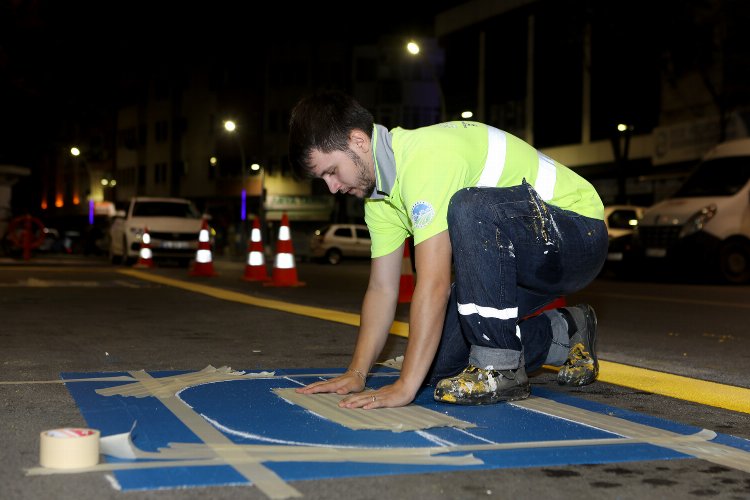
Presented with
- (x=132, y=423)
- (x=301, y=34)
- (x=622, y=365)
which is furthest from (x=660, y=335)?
(x=301, y=34)

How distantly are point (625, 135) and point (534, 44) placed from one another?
36.0 ft

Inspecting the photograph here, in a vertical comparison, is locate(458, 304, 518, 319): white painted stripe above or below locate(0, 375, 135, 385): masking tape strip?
above

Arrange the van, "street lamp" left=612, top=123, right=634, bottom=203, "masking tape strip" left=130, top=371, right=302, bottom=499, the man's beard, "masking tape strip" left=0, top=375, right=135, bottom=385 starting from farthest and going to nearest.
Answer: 1. "street lamp" left=612, top=123, right=634, bottom=203
2. the van
3. "masking tape strip" left=0, top=375, right=135, bottom=385
4. the man's beard
5. "masking tape strip" left=130, top=371, right=302, bottom=499

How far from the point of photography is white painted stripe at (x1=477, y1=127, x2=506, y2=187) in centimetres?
462

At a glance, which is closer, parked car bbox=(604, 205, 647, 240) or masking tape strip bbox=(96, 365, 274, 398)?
masking tape strip bbox=(96, 365, 274, 398)

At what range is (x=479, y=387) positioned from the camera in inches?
177

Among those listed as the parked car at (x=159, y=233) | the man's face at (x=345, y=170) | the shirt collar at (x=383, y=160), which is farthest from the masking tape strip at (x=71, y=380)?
the parked car at (x=159, y=233)

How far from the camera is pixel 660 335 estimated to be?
857 centimetres

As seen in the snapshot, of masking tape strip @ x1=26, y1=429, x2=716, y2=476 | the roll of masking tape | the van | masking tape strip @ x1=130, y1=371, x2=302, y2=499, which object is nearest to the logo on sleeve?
masking tape strip @ x1=26, y1=429, x2=716, y2=476

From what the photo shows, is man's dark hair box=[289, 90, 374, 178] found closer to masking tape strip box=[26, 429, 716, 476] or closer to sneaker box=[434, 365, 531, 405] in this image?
sneaker box=[434, 365, 531, 405]

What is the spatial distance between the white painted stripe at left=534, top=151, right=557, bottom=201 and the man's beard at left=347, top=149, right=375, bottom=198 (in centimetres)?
77

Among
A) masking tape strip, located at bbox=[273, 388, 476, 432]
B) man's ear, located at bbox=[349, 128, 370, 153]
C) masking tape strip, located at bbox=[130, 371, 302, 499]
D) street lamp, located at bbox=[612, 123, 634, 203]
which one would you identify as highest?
street lamp, located at bbox=[612, 123, 634, 203]

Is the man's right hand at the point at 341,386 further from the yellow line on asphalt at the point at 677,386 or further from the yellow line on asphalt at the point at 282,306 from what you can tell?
Answer: the yellow line on asphalt at the point at 282,306

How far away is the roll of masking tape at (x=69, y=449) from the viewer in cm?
319
